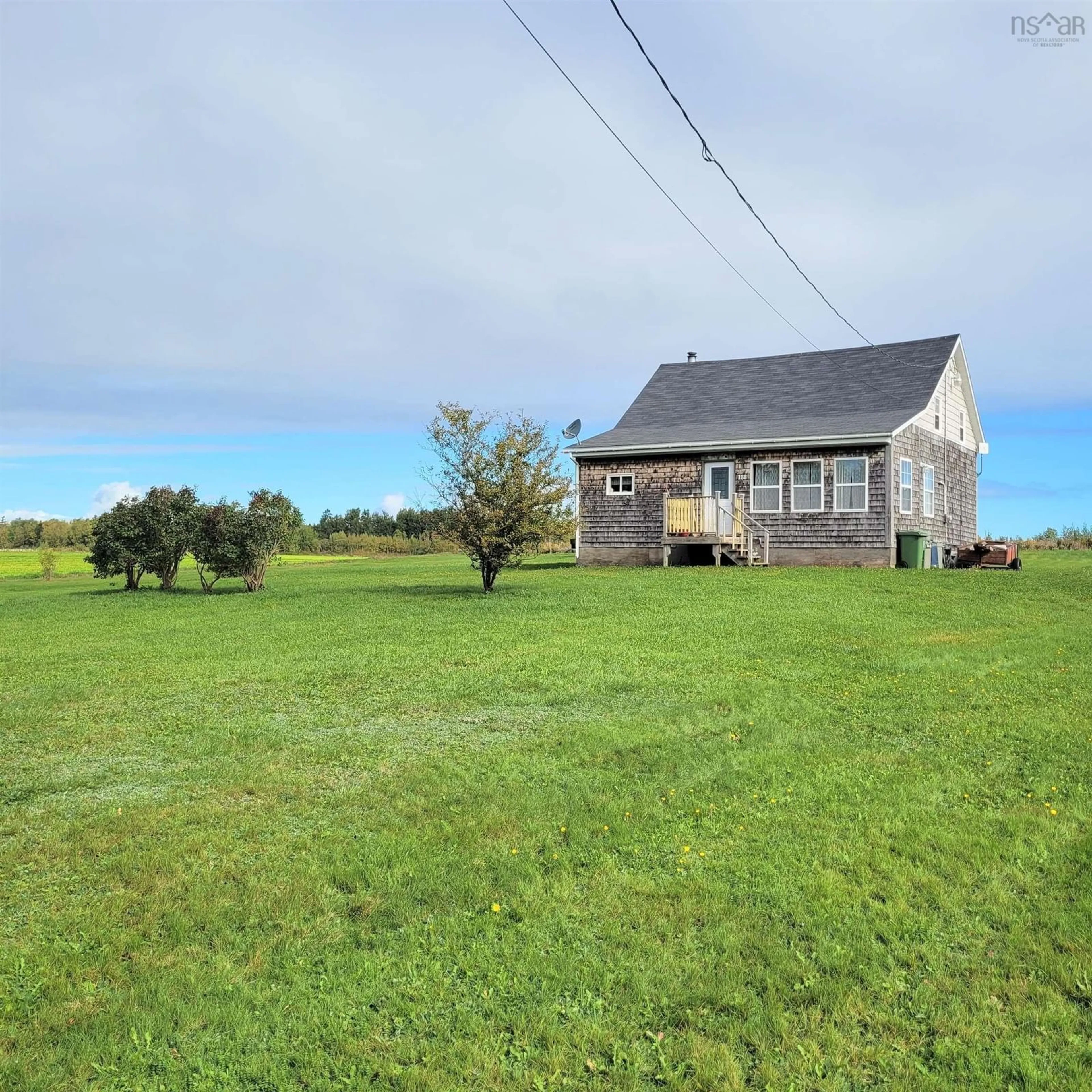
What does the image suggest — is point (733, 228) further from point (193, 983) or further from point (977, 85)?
point (193, 983)

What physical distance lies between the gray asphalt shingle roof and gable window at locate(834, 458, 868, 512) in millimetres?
1038

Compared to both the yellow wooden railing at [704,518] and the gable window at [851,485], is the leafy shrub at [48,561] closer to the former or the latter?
the yellow wooden railing at [704,518]

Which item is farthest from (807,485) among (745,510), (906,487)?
(906,487)

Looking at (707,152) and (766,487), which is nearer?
(707,152)

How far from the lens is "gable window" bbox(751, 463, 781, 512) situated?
26250mm

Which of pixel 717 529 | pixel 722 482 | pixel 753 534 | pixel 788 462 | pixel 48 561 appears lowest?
pixel 48 561

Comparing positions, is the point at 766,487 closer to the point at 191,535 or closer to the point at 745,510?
the point at 745,510

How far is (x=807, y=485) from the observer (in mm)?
25859

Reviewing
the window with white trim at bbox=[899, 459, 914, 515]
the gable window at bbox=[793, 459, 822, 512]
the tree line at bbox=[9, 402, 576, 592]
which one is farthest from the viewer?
the gable window at bbox=[793, 459, 822, 512]

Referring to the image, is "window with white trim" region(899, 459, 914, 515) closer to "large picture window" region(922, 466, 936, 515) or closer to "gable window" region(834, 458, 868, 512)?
"large picture window" region(922, 466, 936, 515)

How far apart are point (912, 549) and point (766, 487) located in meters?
4.45

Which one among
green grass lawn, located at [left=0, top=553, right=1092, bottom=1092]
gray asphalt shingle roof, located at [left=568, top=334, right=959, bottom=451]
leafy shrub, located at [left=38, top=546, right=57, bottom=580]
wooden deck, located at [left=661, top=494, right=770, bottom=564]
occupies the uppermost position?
gray asphalt shingle roof, located at [left=568, top=334, right=959, bottom=451]

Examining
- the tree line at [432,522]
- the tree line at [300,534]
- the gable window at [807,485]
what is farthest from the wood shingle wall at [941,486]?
the tree line at [300,534]

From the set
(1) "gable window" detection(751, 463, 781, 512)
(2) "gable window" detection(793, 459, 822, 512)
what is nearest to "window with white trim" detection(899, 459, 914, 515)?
(2) "gable window" detection(793, 459, 822, 512)
